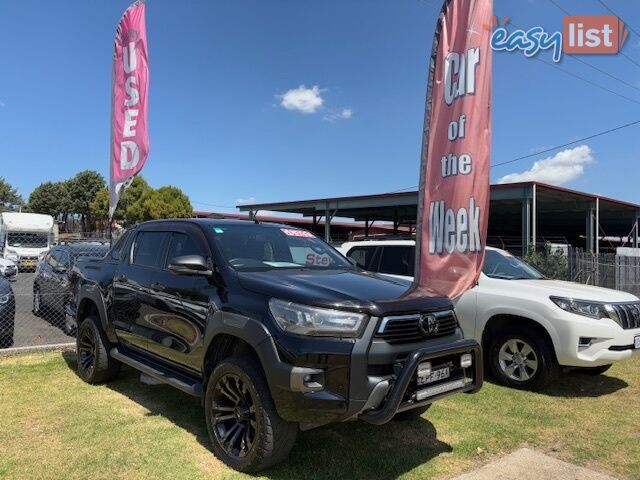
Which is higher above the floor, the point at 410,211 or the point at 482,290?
the point at 410,211

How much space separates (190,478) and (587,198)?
2170 cm

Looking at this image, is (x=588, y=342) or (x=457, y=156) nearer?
(x=588, y=342)

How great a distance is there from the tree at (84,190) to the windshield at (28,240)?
3513 centimetres

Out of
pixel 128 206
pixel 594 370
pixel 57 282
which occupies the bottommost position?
pixel 594 370

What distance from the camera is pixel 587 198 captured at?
848 inches

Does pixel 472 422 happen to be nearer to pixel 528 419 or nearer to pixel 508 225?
pixel 528 419

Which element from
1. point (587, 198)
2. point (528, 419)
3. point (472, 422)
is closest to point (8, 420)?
point (472, 422)

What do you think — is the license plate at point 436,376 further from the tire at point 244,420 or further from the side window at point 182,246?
the side window at point 182,246

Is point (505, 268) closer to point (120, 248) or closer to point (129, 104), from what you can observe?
point (120, 248)

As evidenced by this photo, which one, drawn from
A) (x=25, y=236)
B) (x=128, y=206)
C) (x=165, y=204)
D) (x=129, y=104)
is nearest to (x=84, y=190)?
(x=128, y=206)

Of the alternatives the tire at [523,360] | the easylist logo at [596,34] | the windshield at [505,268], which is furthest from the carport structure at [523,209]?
the tire at [523,360]

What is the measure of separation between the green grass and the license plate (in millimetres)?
745

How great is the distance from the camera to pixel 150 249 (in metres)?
5.47

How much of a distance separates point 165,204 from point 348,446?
137 feet
